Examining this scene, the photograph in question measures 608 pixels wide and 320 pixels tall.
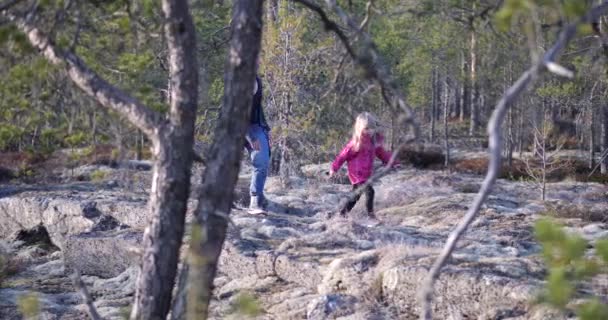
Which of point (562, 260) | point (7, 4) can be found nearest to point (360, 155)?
point (7, 4)

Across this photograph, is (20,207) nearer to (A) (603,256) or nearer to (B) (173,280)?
(B) (173,280)

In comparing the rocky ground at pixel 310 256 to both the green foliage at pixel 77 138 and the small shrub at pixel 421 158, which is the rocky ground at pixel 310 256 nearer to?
the green foliage at pixel 77 138

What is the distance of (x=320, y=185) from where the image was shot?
607 inches

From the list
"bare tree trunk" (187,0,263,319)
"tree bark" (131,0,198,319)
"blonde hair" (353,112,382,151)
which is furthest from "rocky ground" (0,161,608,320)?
"blonde hair" (353,112,382,151)

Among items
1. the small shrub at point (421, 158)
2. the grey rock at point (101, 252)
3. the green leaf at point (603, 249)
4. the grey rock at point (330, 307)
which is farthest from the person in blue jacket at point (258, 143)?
the small shrub at point (421, 158)

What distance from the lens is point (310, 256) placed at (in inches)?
314

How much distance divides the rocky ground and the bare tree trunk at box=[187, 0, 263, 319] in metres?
0.39

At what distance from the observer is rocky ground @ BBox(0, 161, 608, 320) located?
6.62 metres

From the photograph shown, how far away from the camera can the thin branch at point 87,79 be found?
4531 mm

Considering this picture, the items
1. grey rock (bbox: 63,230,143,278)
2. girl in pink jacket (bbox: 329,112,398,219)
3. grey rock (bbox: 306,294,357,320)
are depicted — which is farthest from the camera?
girl in pink jacket (bbox: 329,112,398,219)

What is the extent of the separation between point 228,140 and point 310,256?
12.1 ft

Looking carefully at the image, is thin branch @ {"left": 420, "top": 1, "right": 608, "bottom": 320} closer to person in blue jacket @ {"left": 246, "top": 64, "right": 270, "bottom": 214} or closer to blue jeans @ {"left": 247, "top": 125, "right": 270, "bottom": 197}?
person in blue jacket @ {"left": 246, "top": 64, "right": 270, "bottom": 214}

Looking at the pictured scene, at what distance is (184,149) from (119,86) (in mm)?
813

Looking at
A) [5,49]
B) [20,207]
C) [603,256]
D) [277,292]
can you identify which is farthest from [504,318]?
[20,207]
